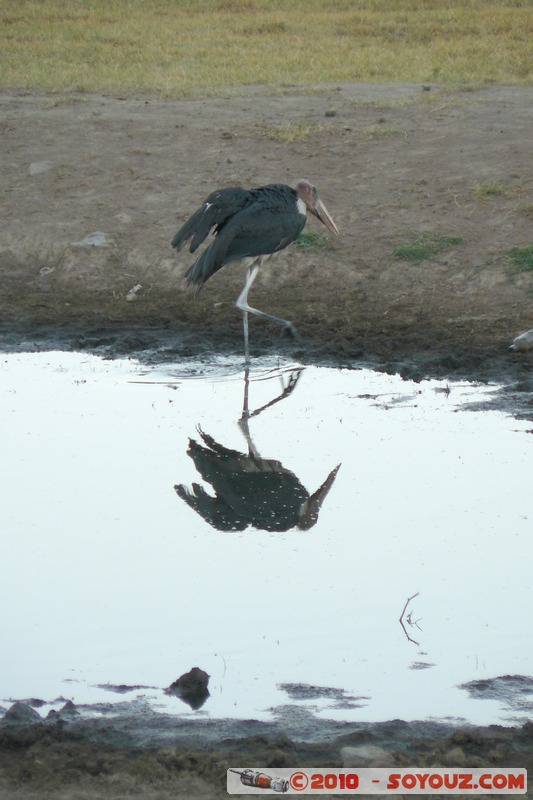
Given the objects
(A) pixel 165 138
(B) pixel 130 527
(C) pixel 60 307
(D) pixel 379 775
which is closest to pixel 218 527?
(B) pixel 130 527

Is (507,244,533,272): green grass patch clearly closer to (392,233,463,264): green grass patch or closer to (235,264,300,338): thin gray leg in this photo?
(392,233,463,264): green grass patch

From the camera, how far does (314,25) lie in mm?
17141

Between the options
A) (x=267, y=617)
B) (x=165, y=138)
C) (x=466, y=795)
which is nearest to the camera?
(x=466, y=795)

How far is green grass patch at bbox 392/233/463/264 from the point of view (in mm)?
9188

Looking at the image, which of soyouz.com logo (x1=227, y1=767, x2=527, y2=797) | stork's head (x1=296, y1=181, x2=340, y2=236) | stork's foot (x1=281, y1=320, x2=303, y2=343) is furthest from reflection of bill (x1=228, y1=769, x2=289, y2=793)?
stork's head (x1=296, y1=181, x2=340, y2=236)

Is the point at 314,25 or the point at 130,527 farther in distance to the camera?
the point at 314,25

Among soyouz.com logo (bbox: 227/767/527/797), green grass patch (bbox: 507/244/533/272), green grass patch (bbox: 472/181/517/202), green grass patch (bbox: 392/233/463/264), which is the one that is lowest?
soyouz.com logo (bbox: 227/767/527/797)

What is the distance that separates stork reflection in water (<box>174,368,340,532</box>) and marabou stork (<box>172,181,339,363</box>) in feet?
5.07

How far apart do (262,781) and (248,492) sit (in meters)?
2.76

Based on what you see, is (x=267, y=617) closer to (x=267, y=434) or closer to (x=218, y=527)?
(x=218, y=527)

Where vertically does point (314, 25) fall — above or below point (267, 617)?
above

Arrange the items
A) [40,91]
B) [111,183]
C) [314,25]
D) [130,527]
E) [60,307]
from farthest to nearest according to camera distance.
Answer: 1. [314,25]
2. [40,91]
3. [111,183]
4. [60,307]
5. [130,527]

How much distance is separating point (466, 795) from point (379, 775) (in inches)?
9.2

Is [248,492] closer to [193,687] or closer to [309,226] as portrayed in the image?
[193,687]
